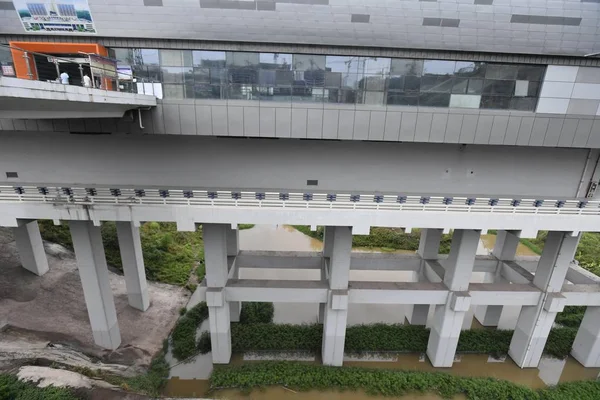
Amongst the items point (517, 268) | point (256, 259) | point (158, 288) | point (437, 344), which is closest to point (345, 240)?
point (256, 259)

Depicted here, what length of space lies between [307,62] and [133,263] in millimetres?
14129

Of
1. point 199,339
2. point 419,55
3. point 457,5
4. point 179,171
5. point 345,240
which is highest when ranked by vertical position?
point 457,5

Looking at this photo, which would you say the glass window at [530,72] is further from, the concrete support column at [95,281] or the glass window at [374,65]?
the concrete support column at [95,281]

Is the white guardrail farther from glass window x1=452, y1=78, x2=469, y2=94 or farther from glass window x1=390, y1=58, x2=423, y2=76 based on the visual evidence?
glass window x1=390, y1=58, x2=423, y2=76

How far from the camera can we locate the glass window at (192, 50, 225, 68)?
11.7 meters

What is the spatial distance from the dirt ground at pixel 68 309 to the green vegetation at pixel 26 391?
13.5ft

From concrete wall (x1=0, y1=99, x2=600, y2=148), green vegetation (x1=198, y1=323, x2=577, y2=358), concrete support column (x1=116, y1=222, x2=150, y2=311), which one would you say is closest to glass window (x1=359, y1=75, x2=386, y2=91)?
concrete wall (x1=0, y1=99, x2=600, y2=148)

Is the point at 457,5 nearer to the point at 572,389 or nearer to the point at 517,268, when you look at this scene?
the point at 517,268

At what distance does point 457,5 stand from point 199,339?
19790mm

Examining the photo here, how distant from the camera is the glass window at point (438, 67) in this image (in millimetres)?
11949

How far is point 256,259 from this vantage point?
17453mm

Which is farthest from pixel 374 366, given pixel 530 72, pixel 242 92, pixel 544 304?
pixel 530 72

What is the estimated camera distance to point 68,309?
17062mm

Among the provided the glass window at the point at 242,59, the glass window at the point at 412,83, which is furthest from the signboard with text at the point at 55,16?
the glass window at the point at 412,83
